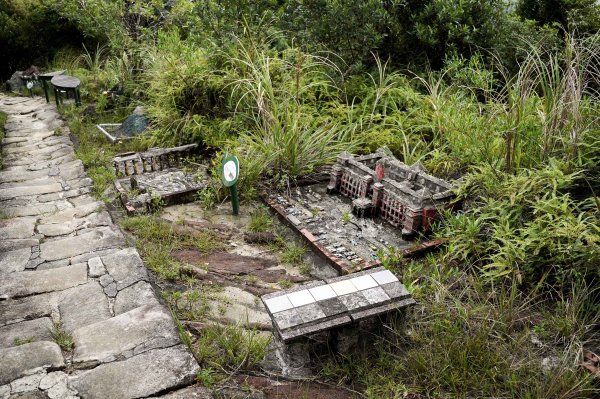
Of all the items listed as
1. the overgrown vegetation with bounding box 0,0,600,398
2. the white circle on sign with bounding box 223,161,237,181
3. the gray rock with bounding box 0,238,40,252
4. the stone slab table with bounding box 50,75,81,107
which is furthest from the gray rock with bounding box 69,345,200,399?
the stone slab table with bounding box 50,75,81,107

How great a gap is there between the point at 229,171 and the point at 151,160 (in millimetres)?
1900

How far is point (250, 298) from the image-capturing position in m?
3.62

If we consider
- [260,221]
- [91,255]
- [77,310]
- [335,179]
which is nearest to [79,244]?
[91,255]

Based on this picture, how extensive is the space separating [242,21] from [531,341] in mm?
5824

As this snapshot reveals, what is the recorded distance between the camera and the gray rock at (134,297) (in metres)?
3.39

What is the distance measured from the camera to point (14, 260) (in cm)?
413

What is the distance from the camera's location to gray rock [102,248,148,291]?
3672 millimetres

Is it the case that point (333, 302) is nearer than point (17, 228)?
Yes

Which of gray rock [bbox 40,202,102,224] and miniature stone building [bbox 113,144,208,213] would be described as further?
miniature stone building [bbox 113,144,208,213]

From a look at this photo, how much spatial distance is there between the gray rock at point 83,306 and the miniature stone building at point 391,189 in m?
2.33

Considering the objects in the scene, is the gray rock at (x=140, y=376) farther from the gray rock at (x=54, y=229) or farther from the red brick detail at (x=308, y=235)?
the gray rock at (x=54, y=229)

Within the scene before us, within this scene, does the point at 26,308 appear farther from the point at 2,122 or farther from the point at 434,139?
the point at 2,122

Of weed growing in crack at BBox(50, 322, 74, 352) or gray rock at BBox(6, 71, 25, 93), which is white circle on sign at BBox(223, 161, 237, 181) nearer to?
weed growing in crack at BBox(50, 322, 74, 352)

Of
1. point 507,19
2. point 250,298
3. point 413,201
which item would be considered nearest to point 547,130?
point 413,201
